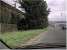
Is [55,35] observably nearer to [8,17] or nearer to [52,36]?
[52,36]

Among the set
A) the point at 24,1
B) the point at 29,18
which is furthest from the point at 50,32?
the point at 24,1

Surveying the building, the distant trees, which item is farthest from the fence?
the distant trees

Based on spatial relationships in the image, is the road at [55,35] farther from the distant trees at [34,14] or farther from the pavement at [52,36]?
the distant trees at [34,14]

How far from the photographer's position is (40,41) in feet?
17.1

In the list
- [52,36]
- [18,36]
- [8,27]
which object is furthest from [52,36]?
[8,27]

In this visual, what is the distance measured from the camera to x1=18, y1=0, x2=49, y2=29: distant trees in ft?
16.9

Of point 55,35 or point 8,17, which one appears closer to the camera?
point 55,35

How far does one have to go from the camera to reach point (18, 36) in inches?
203

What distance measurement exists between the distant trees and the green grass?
0.14m

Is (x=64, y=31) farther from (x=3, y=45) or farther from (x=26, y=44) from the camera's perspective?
(x=3, y=45)

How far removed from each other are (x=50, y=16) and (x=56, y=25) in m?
0.25

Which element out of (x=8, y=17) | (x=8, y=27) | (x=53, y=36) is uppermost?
(x=8, y=17)

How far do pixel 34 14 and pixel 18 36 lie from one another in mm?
633

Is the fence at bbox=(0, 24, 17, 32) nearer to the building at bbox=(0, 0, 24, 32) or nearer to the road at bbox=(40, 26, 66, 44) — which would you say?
the building at bbox=(0, 0, 24, 32)
